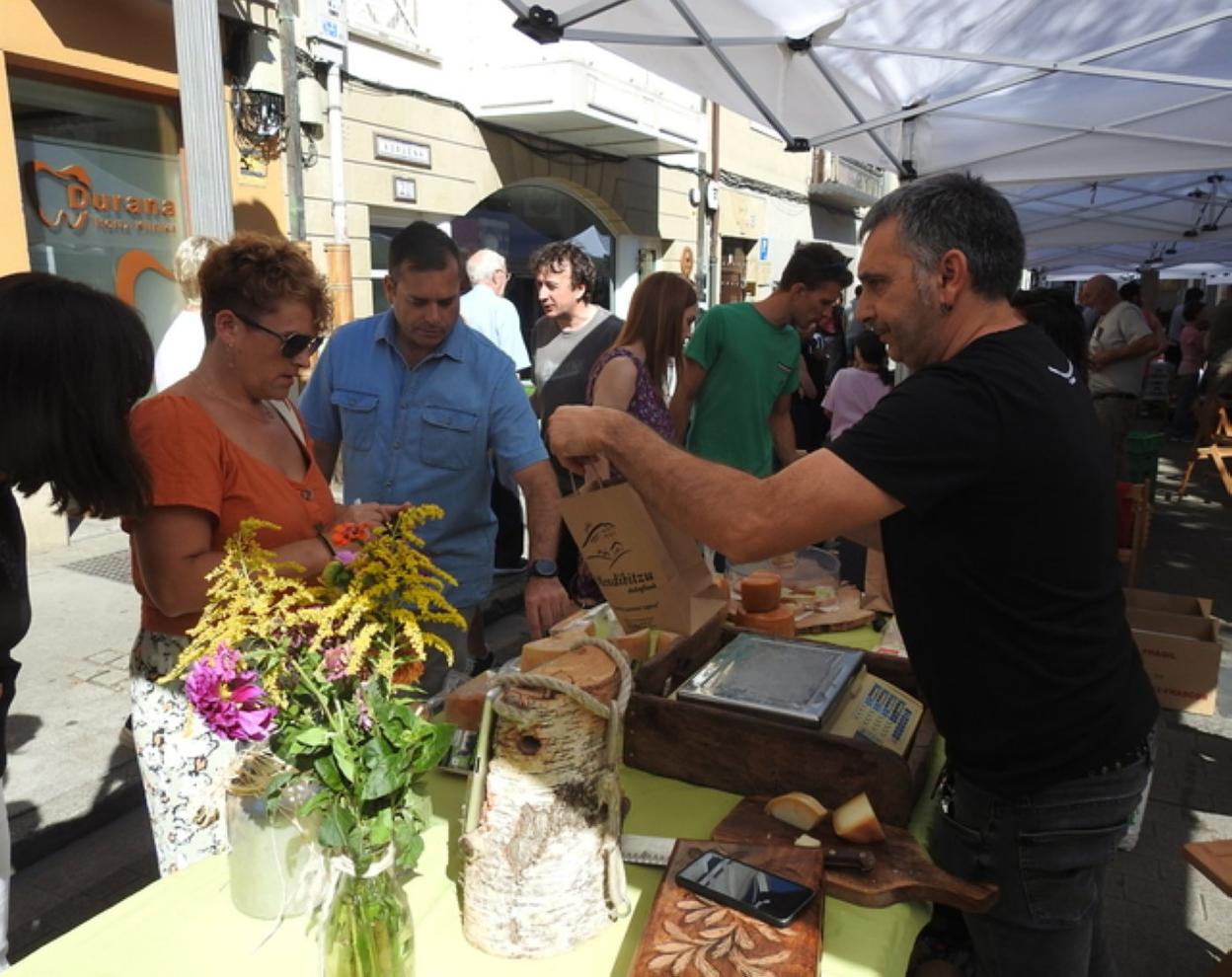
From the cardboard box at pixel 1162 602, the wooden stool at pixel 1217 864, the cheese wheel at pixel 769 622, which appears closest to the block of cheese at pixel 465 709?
the cheese wheel at pixel 769 622

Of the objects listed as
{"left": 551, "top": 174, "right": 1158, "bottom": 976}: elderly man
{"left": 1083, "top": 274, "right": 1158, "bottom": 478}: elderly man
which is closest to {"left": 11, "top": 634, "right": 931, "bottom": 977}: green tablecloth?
{"left": 551, "top": 174, "right": 1158, "bottom": 976}: elderly man

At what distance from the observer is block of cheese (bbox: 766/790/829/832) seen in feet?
5.11

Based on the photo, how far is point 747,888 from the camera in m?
1.33

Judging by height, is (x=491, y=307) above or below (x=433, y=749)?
above

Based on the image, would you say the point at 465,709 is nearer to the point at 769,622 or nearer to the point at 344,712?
the point at 344,712

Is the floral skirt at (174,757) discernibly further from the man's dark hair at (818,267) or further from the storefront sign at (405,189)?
the storefront sign at (405,189)

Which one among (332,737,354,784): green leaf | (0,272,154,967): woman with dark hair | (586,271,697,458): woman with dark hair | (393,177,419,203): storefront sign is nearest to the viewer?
(332,737,354,784): green leaf

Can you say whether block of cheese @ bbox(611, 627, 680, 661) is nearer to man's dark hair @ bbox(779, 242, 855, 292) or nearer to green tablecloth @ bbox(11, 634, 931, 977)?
green tablecloth @ bbox(11, 634, 931, 977)

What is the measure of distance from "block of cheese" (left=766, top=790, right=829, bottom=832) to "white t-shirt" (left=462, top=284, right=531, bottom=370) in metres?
4.40

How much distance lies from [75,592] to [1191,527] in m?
8.69

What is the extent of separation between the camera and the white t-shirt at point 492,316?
579 centimetres

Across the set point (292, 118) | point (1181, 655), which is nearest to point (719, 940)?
point (1181, 655)

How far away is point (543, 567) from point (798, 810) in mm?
1188

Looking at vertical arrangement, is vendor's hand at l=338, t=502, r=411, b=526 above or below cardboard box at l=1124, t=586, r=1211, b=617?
above
